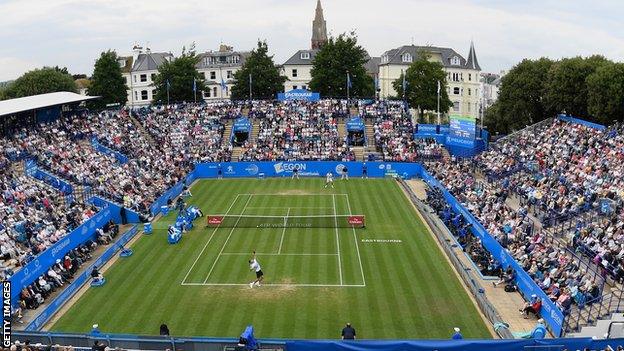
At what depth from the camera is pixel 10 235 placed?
30.7 m

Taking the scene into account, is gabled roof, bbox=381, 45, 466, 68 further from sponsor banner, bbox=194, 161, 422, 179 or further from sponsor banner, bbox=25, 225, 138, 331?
sponsor banner, bbox=25, 225, 138, 331

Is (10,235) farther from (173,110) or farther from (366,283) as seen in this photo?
(173,110)

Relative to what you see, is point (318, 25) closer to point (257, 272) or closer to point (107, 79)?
point (107, 79)

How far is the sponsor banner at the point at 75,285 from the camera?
2419 centimetres

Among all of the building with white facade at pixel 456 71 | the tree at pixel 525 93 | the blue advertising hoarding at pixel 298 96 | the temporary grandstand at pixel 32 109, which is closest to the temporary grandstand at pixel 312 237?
the temporary grandstand at pixel 32 109

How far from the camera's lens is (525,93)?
6638cm

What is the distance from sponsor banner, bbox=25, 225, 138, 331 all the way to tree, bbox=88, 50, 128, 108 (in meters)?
53.6

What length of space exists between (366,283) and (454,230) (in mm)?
10686

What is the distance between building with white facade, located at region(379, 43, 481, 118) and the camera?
113 metres

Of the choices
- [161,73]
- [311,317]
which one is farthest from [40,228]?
[161,73]

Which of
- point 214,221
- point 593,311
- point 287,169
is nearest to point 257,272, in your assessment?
point 214,221

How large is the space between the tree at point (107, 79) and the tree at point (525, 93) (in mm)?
54629
